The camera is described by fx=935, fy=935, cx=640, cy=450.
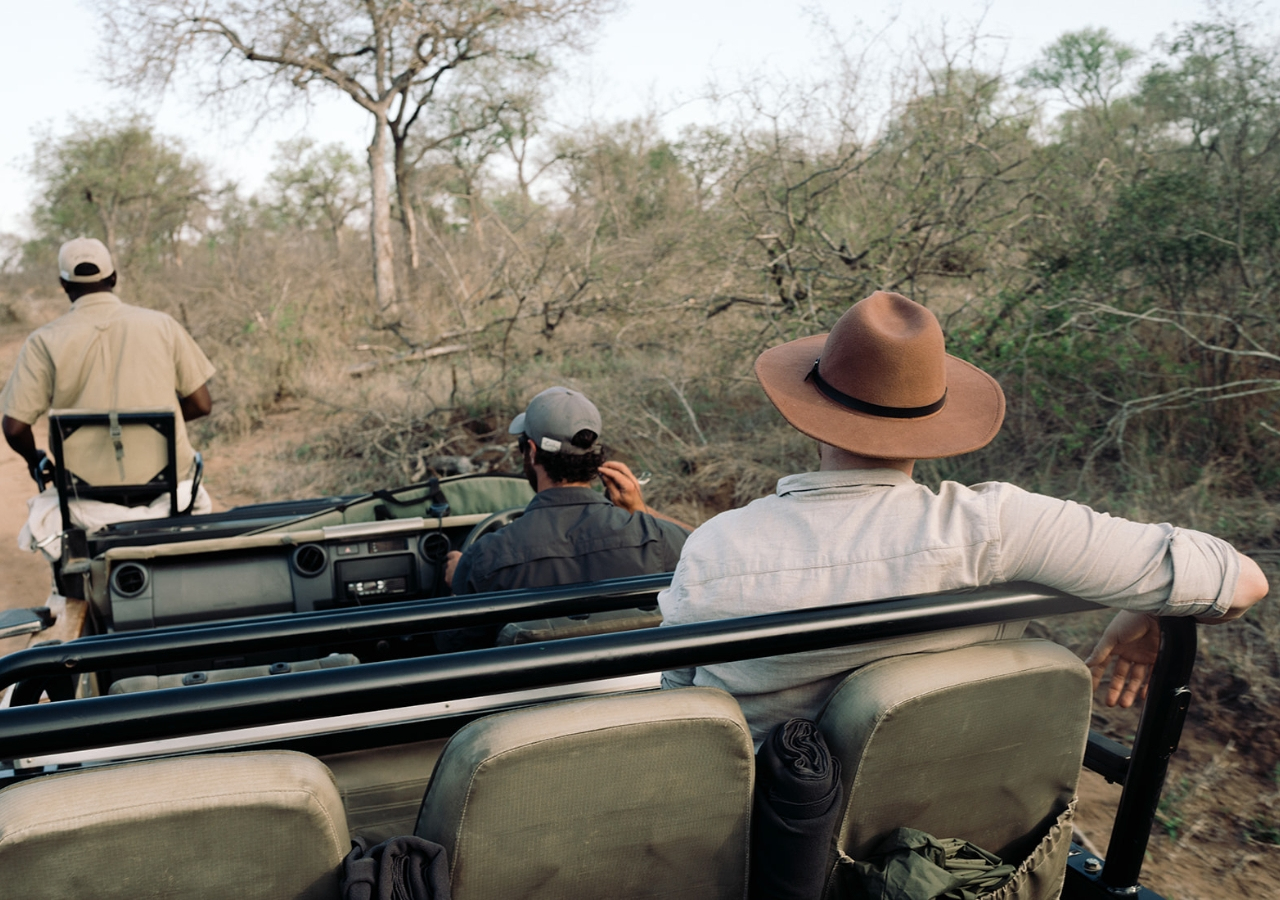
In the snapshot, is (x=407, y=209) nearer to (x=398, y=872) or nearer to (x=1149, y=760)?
(x=1149, y=760)

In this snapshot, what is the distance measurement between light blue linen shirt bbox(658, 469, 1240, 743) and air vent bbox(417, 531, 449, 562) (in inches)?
69.4

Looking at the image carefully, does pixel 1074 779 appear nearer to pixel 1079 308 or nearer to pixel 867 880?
pixel 867 880

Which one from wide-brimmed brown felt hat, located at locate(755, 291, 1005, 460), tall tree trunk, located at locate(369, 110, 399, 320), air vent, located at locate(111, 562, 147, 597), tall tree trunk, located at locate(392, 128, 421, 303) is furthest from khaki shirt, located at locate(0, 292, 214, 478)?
tall tree trunk, located at locate(369, 110, 399, 320)

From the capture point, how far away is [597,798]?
122 cm

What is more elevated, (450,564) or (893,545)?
(893,545)

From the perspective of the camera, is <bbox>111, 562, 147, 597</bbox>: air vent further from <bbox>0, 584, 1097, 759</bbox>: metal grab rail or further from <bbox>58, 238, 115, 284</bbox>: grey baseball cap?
<bbox>0, 584, 1097, 759</bbox>: metal grab rail

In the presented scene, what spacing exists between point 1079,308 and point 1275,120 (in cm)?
136

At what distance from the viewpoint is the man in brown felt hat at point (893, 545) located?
1441 millimetres

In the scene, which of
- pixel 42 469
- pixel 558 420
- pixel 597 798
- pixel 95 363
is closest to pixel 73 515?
pixel 42 469

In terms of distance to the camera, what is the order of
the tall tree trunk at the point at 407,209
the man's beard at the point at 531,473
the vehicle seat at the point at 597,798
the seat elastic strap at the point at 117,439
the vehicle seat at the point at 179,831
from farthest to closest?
the tall tree trunk at the point at 407,209 < the seat elastic strap at the point at 117,439 < the man's beard at the point at 531,473 < the vehicle seat at the point at 597,798 < the vehicle seat at the point at 179,831

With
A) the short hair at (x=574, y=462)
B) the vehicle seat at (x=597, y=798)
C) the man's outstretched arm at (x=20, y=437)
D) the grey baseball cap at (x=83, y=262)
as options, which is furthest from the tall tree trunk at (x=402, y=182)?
the vehicle seat at (x=597, y=798)

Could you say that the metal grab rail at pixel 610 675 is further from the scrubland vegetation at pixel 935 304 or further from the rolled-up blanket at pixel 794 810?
the scrubland vegetation at pixel 935 304

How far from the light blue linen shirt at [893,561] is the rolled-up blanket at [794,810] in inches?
7.4

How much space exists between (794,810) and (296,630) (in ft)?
2.64
